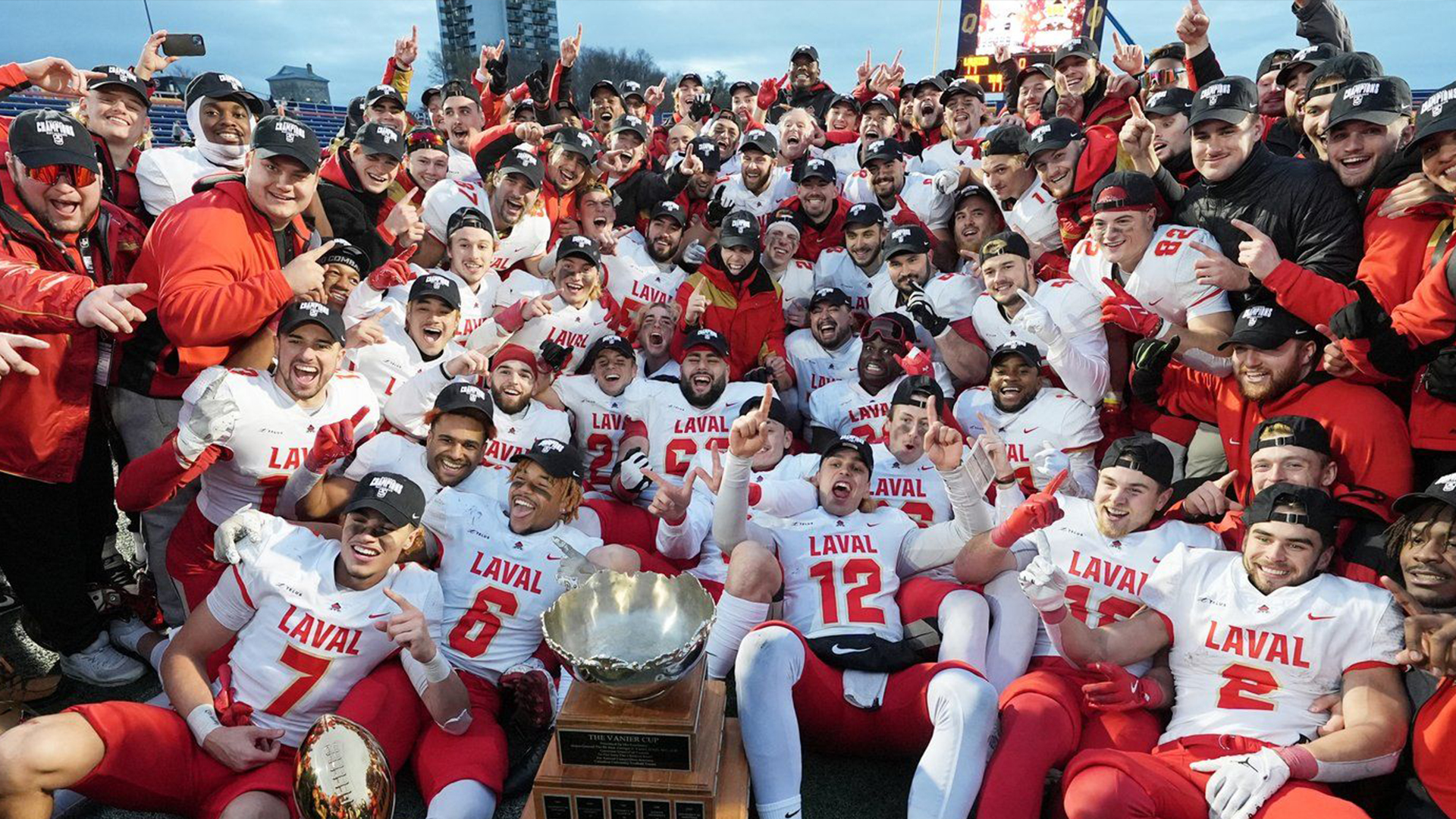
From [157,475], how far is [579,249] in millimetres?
3135

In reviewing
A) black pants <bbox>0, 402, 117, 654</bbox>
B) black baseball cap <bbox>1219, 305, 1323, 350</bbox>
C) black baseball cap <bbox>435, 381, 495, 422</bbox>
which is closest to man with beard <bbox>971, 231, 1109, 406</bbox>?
black baseball cap <bbox>1219, 305, 1323, 350</bbox>

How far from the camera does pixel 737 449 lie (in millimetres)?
3768

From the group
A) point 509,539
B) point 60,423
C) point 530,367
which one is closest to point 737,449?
point 509,539

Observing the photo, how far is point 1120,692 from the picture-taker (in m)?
3.21

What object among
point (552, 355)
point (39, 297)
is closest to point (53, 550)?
point (39, 297)

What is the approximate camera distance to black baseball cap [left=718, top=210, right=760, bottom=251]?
6410 millimetres

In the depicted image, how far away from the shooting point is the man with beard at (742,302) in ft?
21.1

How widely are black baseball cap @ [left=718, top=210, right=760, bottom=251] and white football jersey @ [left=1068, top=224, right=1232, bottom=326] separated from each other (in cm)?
280

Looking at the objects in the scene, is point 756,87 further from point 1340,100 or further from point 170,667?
point 170,667

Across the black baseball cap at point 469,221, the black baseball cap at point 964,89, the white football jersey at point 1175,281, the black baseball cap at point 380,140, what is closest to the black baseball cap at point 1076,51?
the black baseball cap at point 964,89

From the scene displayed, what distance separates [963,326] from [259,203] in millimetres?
4288

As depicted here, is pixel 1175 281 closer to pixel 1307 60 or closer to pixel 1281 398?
pixel 1281 398

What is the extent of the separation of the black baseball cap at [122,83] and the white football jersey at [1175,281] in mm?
5625

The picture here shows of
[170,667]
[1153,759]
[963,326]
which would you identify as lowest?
[1153,759]
